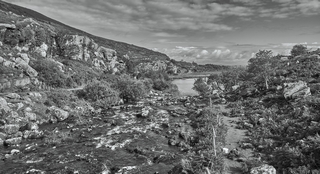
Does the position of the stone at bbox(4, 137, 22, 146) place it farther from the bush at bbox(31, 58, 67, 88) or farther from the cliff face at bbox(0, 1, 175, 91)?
the bush at bbox(31, 58, 67, 88)

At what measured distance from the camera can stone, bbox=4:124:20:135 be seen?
A: 36.9 meters

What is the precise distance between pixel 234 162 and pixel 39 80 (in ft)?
236

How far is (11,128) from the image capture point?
37.5m

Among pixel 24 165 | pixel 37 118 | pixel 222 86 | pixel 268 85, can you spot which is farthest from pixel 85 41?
pixel 24 165

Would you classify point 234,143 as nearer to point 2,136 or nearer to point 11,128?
point 2,136

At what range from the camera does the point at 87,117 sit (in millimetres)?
51844

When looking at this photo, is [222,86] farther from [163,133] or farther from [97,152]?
[97,152]

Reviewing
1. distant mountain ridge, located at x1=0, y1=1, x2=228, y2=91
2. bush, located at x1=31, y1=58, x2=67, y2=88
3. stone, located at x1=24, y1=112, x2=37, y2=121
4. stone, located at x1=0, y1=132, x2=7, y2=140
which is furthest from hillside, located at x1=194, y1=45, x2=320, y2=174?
bush, located at x1=31, y1=58, x2=67, y2=88

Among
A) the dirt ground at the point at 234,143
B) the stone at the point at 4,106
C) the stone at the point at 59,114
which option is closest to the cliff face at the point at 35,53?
the stone at the point at 4,106

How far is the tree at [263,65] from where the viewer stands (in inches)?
2517

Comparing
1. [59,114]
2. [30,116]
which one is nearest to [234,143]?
[59,114]

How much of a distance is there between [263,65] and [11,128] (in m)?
67.5

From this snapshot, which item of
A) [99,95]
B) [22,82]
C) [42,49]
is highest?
[42,49]

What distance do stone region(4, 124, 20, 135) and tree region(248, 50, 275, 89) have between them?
65.6 metres
